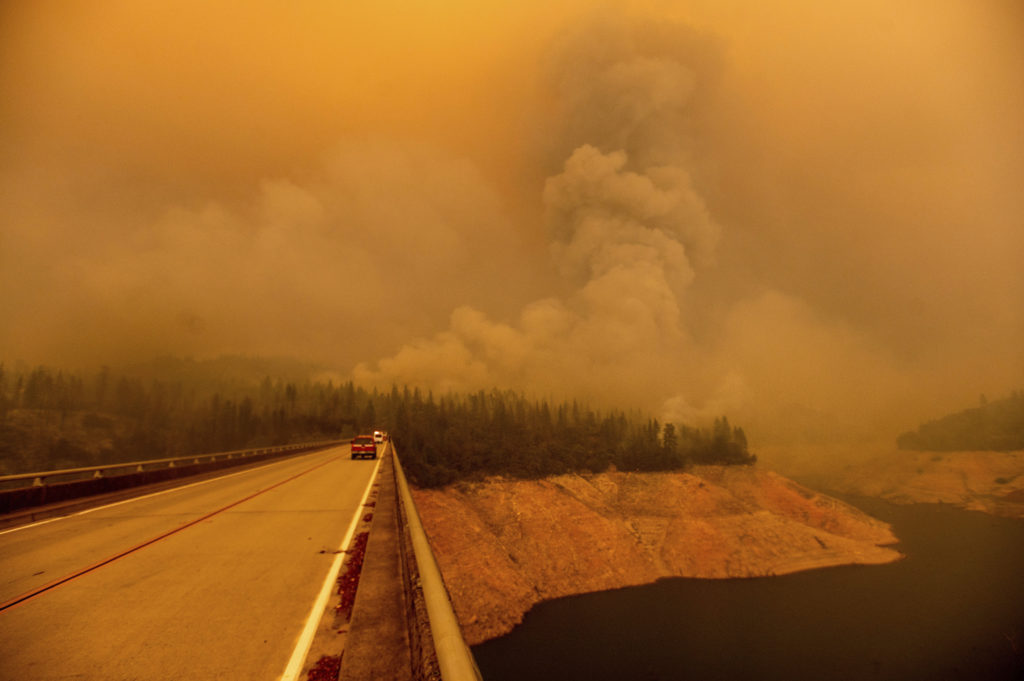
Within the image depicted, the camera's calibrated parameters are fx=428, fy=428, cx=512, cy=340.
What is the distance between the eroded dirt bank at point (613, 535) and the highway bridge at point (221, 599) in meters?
36.0

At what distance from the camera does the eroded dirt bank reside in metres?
50.0

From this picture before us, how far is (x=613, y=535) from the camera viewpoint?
7706cm

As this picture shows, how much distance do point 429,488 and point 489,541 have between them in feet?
36.3

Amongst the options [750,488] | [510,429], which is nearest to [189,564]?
[510,429]

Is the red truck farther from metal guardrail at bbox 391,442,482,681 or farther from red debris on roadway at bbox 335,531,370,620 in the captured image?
metal guardrail at bbox 391,442,482,681

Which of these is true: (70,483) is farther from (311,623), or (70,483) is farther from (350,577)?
(311,623)

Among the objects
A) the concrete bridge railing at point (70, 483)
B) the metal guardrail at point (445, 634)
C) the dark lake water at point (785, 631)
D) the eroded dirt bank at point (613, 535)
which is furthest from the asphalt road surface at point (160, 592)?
the dark lake water at point (785, 631)

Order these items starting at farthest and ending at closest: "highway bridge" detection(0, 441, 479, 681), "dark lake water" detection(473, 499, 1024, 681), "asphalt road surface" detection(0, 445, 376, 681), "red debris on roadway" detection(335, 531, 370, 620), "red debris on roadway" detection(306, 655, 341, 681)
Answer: "dark lake water" detection(473, 499, 1024, 681)
"red debris on roadway" detection(335, 531, 370, 620)
"asphalt road surface" detection(0, 445, 376, 681)
"highway bridge" detection(0, 441, 479, 681)
"red debris on roadway" detection(306, 655, 341, 681)

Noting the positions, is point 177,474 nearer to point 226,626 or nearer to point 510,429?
point 226,626

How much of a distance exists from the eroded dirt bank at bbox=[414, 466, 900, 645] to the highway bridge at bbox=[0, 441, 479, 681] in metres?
36.0

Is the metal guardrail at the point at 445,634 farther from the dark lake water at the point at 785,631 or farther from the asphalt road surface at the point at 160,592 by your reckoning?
the dark lake water at the point at 785,631

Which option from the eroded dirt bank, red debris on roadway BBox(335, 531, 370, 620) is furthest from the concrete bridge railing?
the eroded dirt bank

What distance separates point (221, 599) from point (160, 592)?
1.09 metres

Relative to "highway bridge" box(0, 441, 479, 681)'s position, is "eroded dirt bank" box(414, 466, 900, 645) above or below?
below
